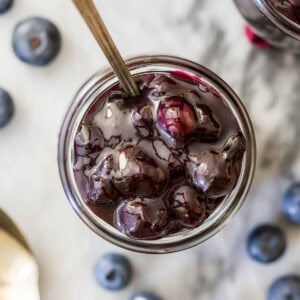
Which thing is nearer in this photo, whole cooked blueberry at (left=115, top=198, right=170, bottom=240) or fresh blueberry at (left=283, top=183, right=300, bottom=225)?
whole cooked blueberry at (left=115, top=198, right=170, bottom=240)

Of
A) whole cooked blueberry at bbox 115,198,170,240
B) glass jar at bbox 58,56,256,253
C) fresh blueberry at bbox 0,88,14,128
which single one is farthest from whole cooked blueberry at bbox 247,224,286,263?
fresh blueberry at bbox 0,88,14,128

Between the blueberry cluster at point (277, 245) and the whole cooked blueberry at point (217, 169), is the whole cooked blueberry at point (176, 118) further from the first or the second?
the blueberry cluster at point (277, 245)

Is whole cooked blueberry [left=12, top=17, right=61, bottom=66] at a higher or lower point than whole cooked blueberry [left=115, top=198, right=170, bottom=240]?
higher

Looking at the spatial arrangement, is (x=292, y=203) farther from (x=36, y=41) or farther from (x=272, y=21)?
(x=36, y=41)

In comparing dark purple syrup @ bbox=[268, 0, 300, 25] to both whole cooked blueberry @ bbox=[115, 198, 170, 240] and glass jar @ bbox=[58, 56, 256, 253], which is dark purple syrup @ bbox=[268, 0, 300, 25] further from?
whole cooked blueberry @ bbox=[115, 198, 170, 240]

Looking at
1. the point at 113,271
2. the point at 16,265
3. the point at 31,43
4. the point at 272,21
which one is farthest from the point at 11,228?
the point at 272,21
